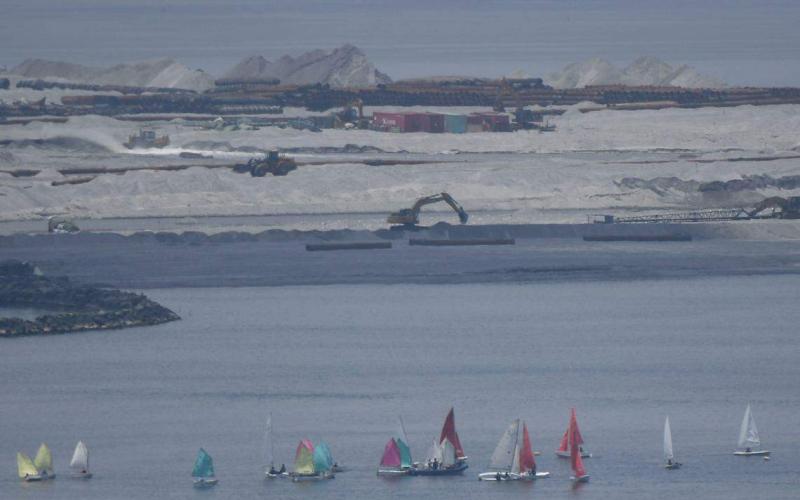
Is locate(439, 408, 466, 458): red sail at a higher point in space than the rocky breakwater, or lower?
lower

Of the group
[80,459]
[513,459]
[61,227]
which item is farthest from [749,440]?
[61,227]

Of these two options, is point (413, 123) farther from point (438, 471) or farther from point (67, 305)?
point (438, 471)

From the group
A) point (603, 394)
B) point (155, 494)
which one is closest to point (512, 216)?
point (603, 394)

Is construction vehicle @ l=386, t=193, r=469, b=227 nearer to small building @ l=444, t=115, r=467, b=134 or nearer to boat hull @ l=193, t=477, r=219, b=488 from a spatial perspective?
small building @ l=444, t=115, r=467, b=134

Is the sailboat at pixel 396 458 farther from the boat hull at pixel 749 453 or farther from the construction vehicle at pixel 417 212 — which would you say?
the construction vehicle at pixel 417 212

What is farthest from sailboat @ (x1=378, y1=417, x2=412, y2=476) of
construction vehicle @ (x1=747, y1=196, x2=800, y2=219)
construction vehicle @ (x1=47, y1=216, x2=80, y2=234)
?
construction vehicle @ (x1=747, y1=196, x2=800, y2=219)

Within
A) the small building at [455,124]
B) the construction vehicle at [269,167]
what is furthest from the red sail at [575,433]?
the small building at [455,124]

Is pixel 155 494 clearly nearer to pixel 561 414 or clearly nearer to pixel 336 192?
pixel 561 414
